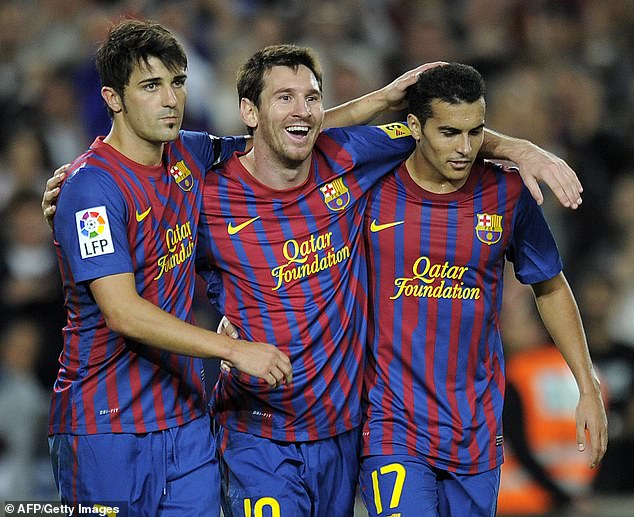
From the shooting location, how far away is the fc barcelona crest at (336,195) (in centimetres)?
514

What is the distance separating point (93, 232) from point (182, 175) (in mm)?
549

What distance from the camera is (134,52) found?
4.70 m

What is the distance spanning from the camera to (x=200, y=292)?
795 cm

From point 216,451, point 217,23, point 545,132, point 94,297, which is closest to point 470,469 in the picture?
point 216,451

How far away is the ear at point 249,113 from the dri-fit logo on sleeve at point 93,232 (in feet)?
2.91

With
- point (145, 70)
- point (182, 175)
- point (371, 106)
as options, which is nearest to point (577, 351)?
point (371, 106)

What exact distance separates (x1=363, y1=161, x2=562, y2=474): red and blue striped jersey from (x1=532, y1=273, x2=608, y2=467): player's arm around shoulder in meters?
0.29

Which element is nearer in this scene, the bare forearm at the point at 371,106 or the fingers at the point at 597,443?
the fingers at the point at 597,443

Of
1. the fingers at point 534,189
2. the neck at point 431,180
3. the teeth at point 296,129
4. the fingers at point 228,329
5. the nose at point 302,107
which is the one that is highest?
the nose at point 302,107

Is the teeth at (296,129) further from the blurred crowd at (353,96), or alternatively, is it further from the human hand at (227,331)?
the blurred crowd at (353,96)

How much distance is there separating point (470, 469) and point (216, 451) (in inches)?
41.1

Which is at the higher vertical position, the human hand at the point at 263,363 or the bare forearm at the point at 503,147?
the bare forearm at the point at 503,147

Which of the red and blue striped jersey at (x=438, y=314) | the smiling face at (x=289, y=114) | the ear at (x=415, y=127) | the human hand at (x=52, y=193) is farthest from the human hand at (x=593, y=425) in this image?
the human hand at (x=52, y=193)

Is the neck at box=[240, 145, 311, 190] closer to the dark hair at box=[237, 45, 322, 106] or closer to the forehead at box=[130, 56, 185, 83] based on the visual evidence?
the dark hair at box=[237, 45, 322, 106]
